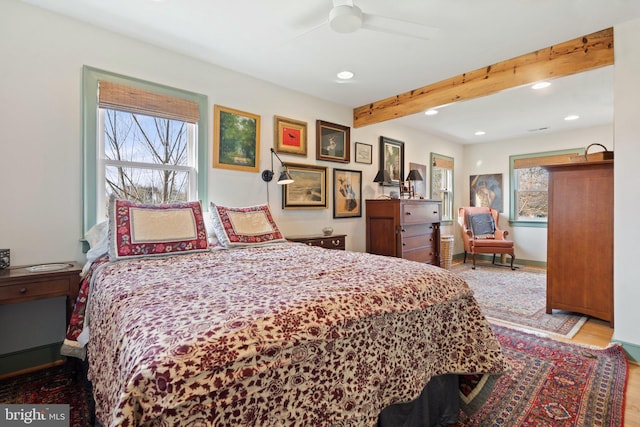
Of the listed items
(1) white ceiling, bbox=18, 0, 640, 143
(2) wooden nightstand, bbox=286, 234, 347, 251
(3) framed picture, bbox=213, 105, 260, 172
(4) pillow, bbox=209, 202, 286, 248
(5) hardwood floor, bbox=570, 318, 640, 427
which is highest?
(1) white ceiling, bbox=18, 0, 640, 143

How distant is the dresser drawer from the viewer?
4.07m

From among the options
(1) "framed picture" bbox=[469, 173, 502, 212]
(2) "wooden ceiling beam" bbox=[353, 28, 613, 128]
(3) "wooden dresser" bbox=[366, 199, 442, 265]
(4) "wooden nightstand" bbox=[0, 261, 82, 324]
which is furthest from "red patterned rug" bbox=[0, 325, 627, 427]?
(1) "framed picture" bbox=[469, 173, 502, 212]

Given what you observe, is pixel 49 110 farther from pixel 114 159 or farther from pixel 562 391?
pixel 562 391

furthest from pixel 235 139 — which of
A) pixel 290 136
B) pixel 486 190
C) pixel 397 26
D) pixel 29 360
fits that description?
pixel 486 190

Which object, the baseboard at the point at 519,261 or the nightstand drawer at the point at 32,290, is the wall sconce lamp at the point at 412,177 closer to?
the baseboard at the point at 519,261

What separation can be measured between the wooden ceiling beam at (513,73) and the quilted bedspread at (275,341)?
2.22m

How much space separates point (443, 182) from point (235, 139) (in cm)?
448

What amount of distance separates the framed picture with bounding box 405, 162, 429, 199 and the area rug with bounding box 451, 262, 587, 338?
1446mm

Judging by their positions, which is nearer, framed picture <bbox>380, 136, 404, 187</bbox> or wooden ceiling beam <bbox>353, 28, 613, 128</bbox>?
wooden ceiling beam <bbox>353, 28, 613, 128</bbox>

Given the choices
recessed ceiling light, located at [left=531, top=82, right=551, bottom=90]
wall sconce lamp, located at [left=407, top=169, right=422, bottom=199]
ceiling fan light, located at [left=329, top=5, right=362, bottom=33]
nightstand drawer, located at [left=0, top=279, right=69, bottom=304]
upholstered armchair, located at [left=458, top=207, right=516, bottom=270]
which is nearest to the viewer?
nightstand drawer, located at [left=0, top=279, right=69, bottom=304]

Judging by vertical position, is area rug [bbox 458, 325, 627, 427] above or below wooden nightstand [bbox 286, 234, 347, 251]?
below

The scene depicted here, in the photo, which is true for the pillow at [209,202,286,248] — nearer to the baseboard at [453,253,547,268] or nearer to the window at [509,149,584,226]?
the baseboard at [453,253,547,268]

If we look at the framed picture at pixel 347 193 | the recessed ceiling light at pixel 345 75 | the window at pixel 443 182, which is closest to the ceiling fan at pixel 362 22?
the recessed ceiling light at pixel 345 75

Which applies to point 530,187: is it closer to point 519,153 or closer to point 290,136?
point 519,153
